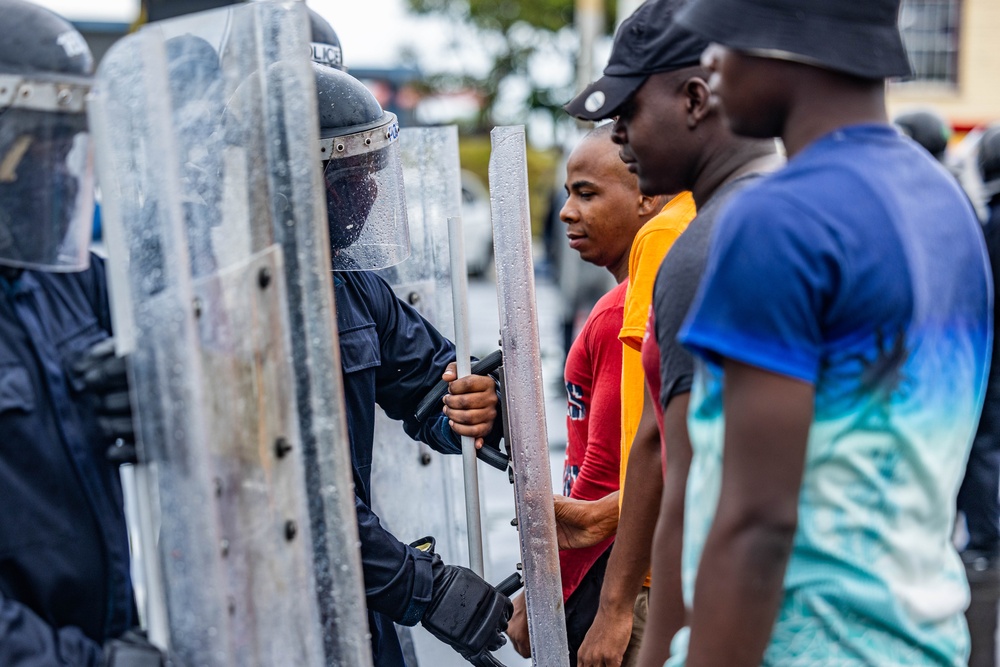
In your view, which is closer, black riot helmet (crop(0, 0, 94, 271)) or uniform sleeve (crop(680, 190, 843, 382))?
uniform sleeve (crop(680, 190, 843, 382))

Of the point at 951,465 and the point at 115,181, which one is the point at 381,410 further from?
the point at 951,465

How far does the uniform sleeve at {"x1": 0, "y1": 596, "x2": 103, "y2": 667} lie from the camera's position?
1.62m

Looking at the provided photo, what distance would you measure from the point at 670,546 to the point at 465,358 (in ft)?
2.89

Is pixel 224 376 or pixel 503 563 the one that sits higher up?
pixel 224 376

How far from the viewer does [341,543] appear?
1.76m

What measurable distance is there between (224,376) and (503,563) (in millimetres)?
4339

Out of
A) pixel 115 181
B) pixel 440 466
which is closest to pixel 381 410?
pixel 440 466

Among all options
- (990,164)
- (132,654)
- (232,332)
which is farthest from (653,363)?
(990,164)

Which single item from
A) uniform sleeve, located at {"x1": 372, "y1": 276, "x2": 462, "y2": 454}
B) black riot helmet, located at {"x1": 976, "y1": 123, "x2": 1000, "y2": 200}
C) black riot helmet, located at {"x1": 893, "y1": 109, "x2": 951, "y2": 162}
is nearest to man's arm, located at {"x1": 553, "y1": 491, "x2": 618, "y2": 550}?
uniform sleeve, located at {"x1": 372, "y1": 276, "x2": 462, "y2": 454}

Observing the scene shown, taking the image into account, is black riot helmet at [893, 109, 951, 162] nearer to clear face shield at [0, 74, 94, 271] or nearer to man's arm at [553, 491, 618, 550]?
man's arm at [553, 491, 618, 550]

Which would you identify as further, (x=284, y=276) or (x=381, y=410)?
(x=381, y=410)

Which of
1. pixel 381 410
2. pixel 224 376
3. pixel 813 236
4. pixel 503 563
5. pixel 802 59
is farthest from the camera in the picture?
pixel 503 563

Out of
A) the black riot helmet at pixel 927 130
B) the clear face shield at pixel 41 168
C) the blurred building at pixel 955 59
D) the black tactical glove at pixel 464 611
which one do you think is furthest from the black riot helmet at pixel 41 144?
the blurred building at pixel 955 59

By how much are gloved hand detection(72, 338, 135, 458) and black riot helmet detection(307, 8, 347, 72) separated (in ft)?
7.78
